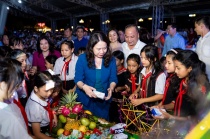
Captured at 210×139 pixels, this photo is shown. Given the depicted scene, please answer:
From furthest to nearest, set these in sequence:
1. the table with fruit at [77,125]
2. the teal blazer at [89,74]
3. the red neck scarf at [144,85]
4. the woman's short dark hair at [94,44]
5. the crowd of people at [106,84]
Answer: the red neck scarf at [144,85] → the teal blazer at [89,74] → the woman's short dark hair at [94,44] → the table with fruit at [77,125] → the crowd of people at [106,84]

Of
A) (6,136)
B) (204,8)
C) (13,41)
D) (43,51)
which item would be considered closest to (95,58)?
(6,136)

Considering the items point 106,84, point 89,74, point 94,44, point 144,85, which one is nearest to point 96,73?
point 89,74

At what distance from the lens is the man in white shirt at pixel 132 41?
3.68 meters

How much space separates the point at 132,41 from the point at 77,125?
199 centimetres

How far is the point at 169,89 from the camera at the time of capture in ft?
8.95

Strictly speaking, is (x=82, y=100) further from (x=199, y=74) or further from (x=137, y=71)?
(x=199, y=74)

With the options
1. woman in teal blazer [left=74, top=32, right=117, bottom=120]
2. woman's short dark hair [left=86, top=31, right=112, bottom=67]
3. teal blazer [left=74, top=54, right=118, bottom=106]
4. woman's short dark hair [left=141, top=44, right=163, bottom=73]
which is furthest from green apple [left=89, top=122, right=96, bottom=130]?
woman's short dark hair [left=141, top=44, right=163, bottom=73]

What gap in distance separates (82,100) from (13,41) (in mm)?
2405

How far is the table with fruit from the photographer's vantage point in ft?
6.91

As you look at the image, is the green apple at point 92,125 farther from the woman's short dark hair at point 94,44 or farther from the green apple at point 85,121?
the woman's short dark hair at point 94,44

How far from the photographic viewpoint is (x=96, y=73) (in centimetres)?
278

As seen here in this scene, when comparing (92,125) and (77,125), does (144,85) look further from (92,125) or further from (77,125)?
(77,125)

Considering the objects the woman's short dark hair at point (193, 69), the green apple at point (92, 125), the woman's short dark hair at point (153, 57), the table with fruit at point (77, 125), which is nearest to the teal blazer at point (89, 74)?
the table with fruit at point (77, 125)

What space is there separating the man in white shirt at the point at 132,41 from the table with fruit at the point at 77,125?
1.66 m
